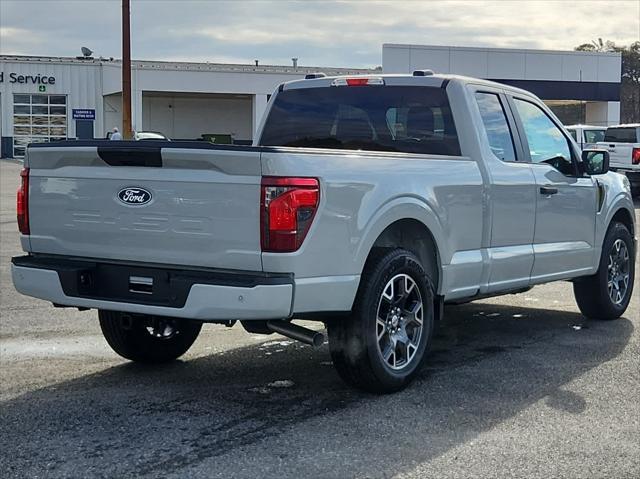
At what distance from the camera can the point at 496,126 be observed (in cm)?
Result: 677

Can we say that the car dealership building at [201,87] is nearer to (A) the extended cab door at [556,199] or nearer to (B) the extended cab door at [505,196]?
(A) the extended cab door at [556,199]

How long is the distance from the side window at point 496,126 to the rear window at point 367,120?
0.36 m

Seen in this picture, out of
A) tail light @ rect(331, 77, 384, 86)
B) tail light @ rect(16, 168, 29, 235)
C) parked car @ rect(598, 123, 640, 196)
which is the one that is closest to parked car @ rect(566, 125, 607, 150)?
parked car @ rect(598, 123, 640, 196)

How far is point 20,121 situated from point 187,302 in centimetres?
4986

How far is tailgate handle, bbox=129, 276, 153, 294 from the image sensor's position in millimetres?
5008

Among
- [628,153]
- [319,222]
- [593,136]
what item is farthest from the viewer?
[593,136]

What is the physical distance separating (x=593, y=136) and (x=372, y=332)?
21853 millimetres

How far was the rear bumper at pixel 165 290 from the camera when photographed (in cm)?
470

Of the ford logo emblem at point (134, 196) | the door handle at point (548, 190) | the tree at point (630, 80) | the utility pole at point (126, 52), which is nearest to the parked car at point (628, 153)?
the utility pole at point (126, 52)

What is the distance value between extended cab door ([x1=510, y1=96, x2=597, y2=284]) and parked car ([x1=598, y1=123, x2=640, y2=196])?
15.8 meters

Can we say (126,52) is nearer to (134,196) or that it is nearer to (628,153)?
(628,153)

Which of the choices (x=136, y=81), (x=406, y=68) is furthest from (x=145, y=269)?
(x=136, y=81)

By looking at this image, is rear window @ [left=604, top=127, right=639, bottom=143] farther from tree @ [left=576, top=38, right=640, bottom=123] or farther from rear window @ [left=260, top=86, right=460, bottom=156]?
tree @ [left=576, top=38, right=640, bottom=123]

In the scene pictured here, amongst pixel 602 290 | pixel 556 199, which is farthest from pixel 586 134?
pixel 556 199
